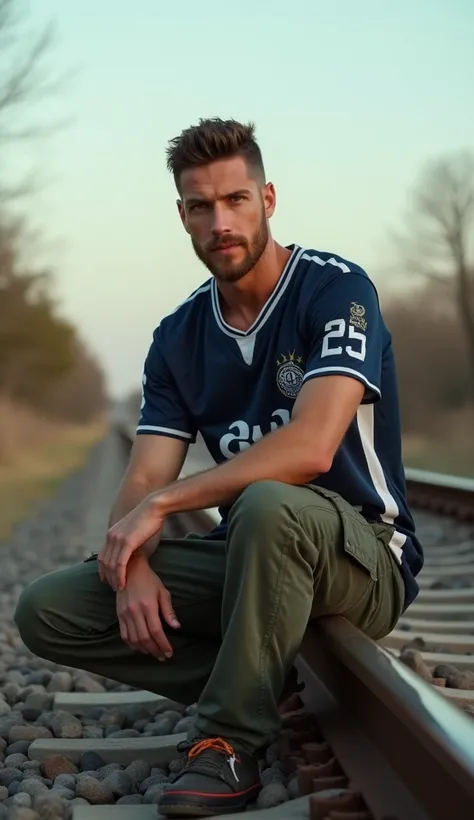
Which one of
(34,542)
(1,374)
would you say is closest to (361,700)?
A: (34,542)

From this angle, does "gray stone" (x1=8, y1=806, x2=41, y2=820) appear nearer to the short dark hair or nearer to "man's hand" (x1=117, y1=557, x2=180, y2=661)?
"man's hand" (x1=117, y1=557, x2=180, y2=661)

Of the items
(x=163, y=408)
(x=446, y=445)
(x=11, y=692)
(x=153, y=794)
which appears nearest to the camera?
(x=153, y=794)

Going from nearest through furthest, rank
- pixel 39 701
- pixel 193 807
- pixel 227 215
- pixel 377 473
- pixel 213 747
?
pixel 193 807
pixel 213 747
pixel 377 473
pixel 227 215
pixel 39 701

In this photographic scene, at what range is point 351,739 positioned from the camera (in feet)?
7.43

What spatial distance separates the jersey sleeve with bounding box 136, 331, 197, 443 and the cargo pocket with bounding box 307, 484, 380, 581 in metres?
0.66

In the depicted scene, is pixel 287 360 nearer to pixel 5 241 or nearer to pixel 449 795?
pixel 449 795

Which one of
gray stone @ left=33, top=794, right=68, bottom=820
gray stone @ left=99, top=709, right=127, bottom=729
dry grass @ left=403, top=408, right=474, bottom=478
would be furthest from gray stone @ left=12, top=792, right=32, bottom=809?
dry grass @ left=403, top=408, right=474, bottom=478

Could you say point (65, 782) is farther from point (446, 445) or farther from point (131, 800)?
point (446, 445)

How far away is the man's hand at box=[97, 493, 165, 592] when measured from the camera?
8.62 feet

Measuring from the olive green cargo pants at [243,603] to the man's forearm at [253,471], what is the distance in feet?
0.32

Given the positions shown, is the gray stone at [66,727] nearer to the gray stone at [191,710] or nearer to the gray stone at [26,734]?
the gray stone at [26,734]

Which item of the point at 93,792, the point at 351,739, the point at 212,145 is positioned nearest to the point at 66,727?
the point at 93,792

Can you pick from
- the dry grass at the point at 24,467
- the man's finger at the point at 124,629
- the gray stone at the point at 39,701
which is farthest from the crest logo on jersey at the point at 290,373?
the dry grass at the point at 24,467

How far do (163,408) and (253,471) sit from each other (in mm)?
657
